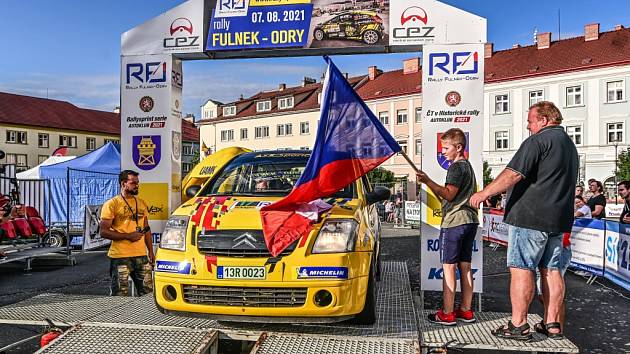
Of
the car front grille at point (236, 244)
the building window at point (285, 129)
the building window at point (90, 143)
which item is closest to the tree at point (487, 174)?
the building window at point (285, 129)

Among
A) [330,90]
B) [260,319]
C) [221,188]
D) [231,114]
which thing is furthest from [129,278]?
[231,114]

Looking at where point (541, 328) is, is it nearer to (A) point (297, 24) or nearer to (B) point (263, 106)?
(A) point (297, 24)

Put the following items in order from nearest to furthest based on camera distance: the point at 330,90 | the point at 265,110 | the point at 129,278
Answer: the point at 330,90 < the point at 129,278 < the point at 265,110

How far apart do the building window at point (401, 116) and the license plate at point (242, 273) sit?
50.6 meters

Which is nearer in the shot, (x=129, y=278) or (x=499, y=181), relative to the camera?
(x=499, y=181)

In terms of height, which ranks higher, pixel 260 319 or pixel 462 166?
pixel 462 166

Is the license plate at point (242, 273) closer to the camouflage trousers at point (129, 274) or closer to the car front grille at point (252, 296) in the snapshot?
the car front grille at point (252, 296)

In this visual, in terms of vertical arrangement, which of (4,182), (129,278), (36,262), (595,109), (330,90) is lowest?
(36,262)

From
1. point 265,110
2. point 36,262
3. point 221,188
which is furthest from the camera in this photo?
point 265,110

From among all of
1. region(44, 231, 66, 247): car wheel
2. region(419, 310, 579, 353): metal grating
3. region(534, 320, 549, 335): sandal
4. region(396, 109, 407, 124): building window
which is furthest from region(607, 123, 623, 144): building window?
region(534, 320, 549, 335): sandal

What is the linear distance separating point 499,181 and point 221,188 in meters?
2.73

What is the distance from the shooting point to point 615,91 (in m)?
41.9

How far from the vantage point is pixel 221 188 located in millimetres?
5527

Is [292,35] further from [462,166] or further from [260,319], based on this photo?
[260,319]
